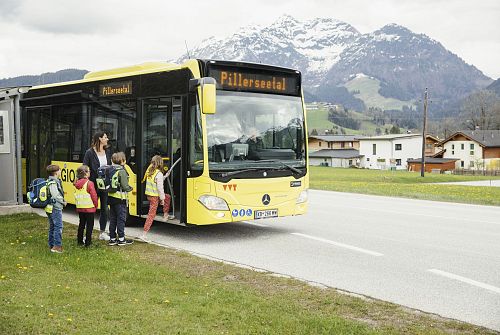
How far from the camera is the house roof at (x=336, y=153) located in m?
122

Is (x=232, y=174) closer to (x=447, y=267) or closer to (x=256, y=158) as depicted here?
(x=256, y=158)

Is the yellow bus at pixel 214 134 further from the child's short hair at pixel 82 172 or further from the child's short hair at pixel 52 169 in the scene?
the child's short hair at pixel 52 169

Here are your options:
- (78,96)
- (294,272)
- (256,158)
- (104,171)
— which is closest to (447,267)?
(294,272)

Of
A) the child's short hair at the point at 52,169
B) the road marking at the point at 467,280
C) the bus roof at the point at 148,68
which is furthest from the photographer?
→ the bus roof at the point at 148,68

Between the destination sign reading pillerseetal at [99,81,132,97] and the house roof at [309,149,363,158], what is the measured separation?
109 m

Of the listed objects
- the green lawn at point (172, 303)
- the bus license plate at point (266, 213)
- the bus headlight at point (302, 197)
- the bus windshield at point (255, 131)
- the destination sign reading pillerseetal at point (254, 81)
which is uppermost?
the destination sign reading pillerseetal at point (254, 81)

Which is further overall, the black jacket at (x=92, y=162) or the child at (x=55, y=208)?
the black jacket at (x=92, y=162)

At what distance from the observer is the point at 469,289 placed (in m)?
7.39

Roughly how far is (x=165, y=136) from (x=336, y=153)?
11492 centimetres

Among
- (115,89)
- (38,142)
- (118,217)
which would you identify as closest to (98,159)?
(118,217)

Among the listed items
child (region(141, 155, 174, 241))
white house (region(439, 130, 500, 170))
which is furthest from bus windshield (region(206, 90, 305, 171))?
white house (region(439, 130, 500, 170))

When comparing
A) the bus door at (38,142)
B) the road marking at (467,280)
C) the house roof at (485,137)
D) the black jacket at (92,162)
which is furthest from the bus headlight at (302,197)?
the house roof at (485,137)

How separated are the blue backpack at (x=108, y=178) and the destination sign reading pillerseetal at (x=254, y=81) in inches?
97.0

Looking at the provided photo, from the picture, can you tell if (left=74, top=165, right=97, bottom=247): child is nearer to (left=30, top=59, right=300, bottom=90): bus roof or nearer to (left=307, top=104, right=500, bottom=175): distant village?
(left=30, top=59, right=300, bottom=90): bus roof
